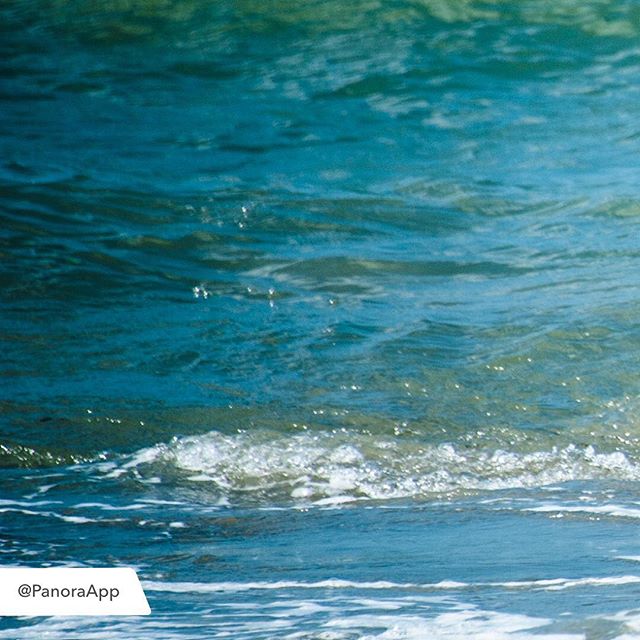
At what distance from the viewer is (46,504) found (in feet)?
12.7

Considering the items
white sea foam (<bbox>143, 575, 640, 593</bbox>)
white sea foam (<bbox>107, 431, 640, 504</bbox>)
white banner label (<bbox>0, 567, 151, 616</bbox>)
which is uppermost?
white banner label (<bbox>0, 567, 151, 616</bbox>)

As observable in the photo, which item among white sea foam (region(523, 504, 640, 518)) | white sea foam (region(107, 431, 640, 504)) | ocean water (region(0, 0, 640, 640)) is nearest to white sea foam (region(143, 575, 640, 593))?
ocean water (region(0, 0, 640, 640))

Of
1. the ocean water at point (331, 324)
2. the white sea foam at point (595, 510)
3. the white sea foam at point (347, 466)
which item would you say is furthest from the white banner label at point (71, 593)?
the white sea foam at point (595, 510)

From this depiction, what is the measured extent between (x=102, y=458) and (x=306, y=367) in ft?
4.16

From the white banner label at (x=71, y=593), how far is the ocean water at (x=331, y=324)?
5 cm

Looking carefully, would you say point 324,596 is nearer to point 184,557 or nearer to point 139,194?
point 184,557

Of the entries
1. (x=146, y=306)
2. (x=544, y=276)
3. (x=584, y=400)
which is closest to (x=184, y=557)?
(x=584, y=400)

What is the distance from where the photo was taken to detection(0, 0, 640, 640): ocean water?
3051mm

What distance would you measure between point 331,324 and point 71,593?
3265 millimetres

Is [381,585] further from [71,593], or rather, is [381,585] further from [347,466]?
[347,466]

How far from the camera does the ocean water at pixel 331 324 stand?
305cm

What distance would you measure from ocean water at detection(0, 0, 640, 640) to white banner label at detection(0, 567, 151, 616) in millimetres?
55

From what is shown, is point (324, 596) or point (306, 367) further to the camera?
point (306, 367)

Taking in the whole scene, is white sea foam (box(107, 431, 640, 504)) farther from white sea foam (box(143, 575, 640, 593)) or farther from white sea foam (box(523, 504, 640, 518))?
white sea foam (box(143, 575, 640, 593))
